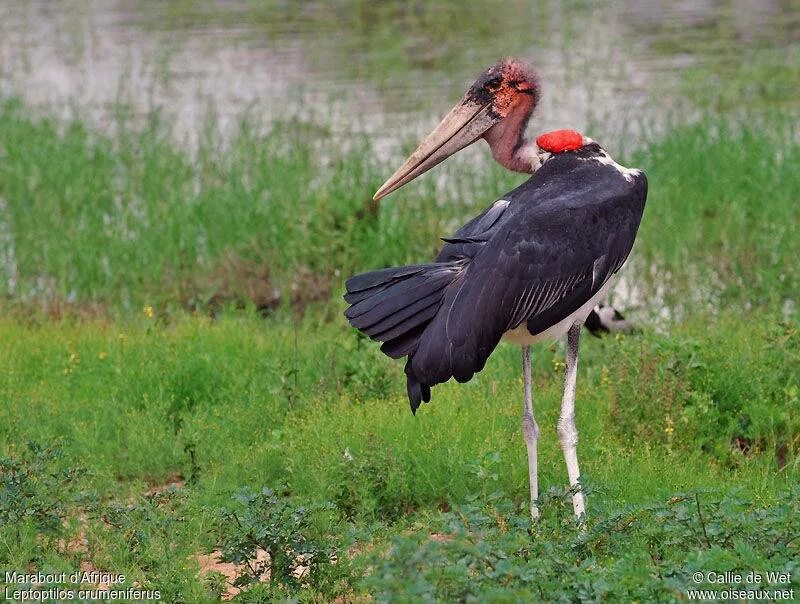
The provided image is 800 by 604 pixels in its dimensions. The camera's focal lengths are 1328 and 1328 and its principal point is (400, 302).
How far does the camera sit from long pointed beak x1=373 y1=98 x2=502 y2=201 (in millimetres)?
5109

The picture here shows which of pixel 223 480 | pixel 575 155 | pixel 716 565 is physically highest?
pixel 575 155

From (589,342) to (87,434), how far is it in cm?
245

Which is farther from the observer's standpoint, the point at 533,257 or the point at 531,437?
the point at 531,437

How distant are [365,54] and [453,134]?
8.28 m

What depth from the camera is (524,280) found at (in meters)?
4.34

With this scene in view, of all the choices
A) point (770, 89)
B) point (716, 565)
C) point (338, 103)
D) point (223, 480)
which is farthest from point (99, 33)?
point (716, 565)

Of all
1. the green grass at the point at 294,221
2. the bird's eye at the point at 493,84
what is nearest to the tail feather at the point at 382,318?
the bird's eye at the point at 493,84

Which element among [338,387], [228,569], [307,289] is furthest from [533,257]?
[307,289]

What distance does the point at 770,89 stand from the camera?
1093 centimetres

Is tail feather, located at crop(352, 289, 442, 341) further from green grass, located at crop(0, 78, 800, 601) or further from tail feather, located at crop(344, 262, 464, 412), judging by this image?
green grass, located at crop(0, 78, 800, 601)

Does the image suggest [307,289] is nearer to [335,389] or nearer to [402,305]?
[335,389]

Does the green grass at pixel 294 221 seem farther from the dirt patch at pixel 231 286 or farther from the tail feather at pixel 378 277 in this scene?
the tail feather at pixel 378 277

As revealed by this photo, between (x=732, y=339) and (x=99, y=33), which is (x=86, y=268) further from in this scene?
(x=99, y=33)

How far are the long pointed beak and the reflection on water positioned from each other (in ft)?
13.0
